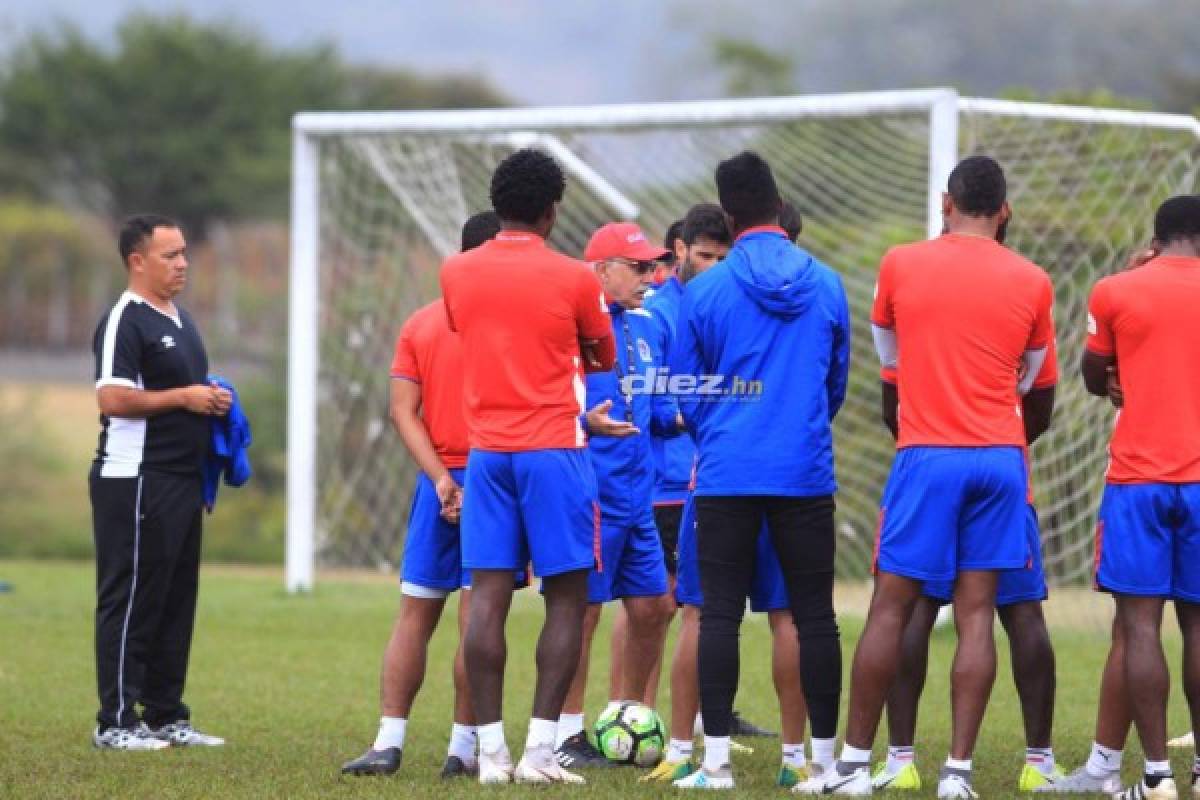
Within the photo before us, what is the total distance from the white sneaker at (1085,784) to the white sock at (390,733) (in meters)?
2.44

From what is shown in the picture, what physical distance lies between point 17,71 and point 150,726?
186 ft

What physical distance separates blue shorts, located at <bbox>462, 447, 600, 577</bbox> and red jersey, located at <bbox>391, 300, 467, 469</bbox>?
0.48 m

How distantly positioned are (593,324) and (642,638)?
5.53ft

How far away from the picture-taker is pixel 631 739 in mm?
8031

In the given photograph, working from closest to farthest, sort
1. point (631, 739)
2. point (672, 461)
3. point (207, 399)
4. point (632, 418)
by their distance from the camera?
point (631, 739)
point (632, 418)
point (207, 399)
point (672, 461)

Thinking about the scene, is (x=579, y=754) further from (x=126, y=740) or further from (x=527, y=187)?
(x=527, y=187)

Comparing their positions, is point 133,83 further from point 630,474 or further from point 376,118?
point 630,474

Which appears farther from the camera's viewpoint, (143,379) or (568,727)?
(143,379)

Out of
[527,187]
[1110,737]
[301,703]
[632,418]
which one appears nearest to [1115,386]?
[1110,737]

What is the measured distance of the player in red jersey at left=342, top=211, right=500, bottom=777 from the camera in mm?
7648

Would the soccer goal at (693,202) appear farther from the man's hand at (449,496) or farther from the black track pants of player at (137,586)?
→ the black track pants of player at (137,586)

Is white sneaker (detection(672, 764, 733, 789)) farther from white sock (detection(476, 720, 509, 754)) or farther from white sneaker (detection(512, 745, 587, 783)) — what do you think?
white sock (detection(476, 720, 509, 754))

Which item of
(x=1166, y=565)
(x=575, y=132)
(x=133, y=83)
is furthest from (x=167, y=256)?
(x=133, y=83)

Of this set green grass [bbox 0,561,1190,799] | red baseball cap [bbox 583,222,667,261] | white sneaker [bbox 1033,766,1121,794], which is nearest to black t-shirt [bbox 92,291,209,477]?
green grass [bbox 0,561,1190,799]
